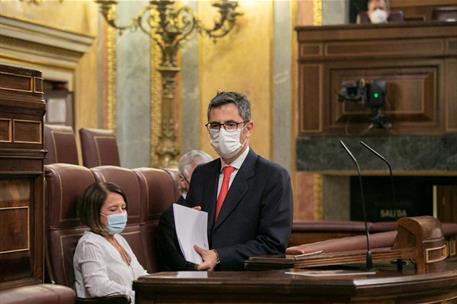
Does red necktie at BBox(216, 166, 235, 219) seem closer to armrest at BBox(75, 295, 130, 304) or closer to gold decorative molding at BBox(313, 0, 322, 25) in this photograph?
armrest at BBox(75, 295, 130, 304)

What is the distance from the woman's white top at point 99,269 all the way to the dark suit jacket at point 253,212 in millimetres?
389

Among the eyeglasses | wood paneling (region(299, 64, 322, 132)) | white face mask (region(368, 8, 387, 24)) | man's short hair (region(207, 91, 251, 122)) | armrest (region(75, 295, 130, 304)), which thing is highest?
white face mask (region(368, 8, 387, 24))

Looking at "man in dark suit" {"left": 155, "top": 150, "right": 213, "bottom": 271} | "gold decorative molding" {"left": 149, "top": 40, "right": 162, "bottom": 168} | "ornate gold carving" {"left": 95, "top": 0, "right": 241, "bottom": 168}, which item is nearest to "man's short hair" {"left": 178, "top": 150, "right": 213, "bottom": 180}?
"man in dark suit" {"left": 155, "top": 150, "right": 213, "bottom": 271}

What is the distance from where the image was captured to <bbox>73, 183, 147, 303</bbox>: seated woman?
4.39 meters

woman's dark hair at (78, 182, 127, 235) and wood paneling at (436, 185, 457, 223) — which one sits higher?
woman's dark hair at (78, 182, 127, 235)

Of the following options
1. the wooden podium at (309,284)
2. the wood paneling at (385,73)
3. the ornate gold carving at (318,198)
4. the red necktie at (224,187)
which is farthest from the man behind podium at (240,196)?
the ornate gold carving at (318,198)

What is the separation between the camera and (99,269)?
4410mm

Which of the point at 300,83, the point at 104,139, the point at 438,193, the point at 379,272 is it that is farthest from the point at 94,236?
the point at 438,193

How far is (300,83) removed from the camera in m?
9.39

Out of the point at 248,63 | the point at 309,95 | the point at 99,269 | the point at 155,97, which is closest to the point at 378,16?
the point at 309,95

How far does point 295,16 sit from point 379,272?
6813mm

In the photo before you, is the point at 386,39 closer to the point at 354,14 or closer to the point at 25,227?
the point at 354,14

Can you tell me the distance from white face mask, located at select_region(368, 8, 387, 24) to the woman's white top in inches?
213

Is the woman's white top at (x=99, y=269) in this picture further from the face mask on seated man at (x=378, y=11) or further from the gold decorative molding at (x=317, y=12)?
the gold decorative molding at (x=317, y=12)
